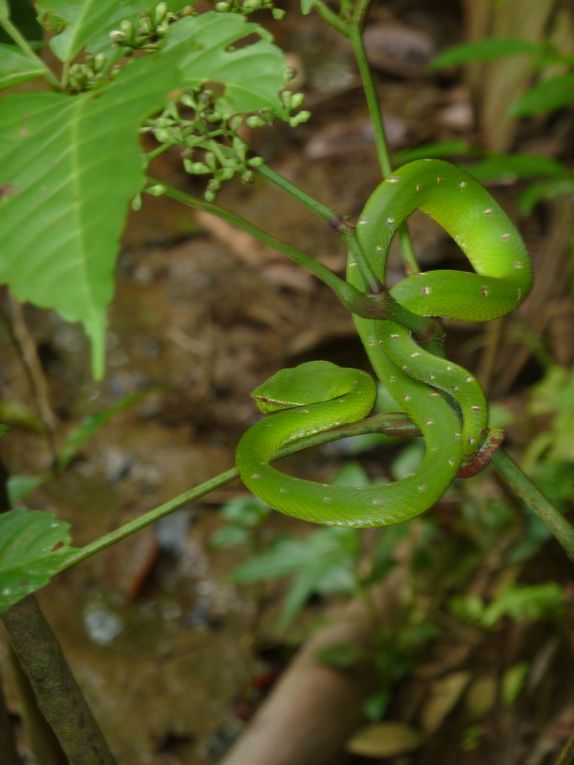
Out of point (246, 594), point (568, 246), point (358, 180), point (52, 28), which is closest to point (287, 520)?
point (246, 594)

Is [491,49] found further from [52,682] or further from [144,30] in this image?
[52,682]

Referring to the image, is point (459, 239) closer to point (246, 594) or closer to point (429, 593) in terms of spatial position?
point (429, 593)

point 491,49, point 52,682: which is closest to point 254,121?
point 52,682

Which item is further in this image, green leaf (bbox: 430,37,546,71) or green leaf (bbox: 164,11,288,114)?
green leaf (bbox: 430,37,546,71)

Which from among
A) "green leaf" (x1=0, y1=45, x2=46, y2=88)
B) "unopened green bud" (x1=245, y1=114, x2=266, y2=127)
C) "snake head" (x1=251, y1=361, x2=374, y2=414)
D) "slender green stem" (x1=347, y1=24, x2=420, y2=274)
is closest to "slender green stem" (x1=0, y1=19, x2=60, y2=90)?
"green leaf" (x1=0, y1=45, x2=46, y2=88)

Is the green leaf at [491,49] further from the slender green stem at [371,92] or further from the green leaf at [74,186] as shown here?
the green leaf at [74,186]

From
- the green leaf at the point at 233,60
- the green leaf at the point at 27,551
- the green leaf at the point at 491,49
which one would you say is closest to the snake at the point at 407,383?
the green leaf at the point at 27,551

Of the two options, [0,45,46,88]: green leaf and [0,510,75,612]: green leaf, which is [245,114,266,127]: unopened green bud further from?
[0,510,75,612]: green leaf
